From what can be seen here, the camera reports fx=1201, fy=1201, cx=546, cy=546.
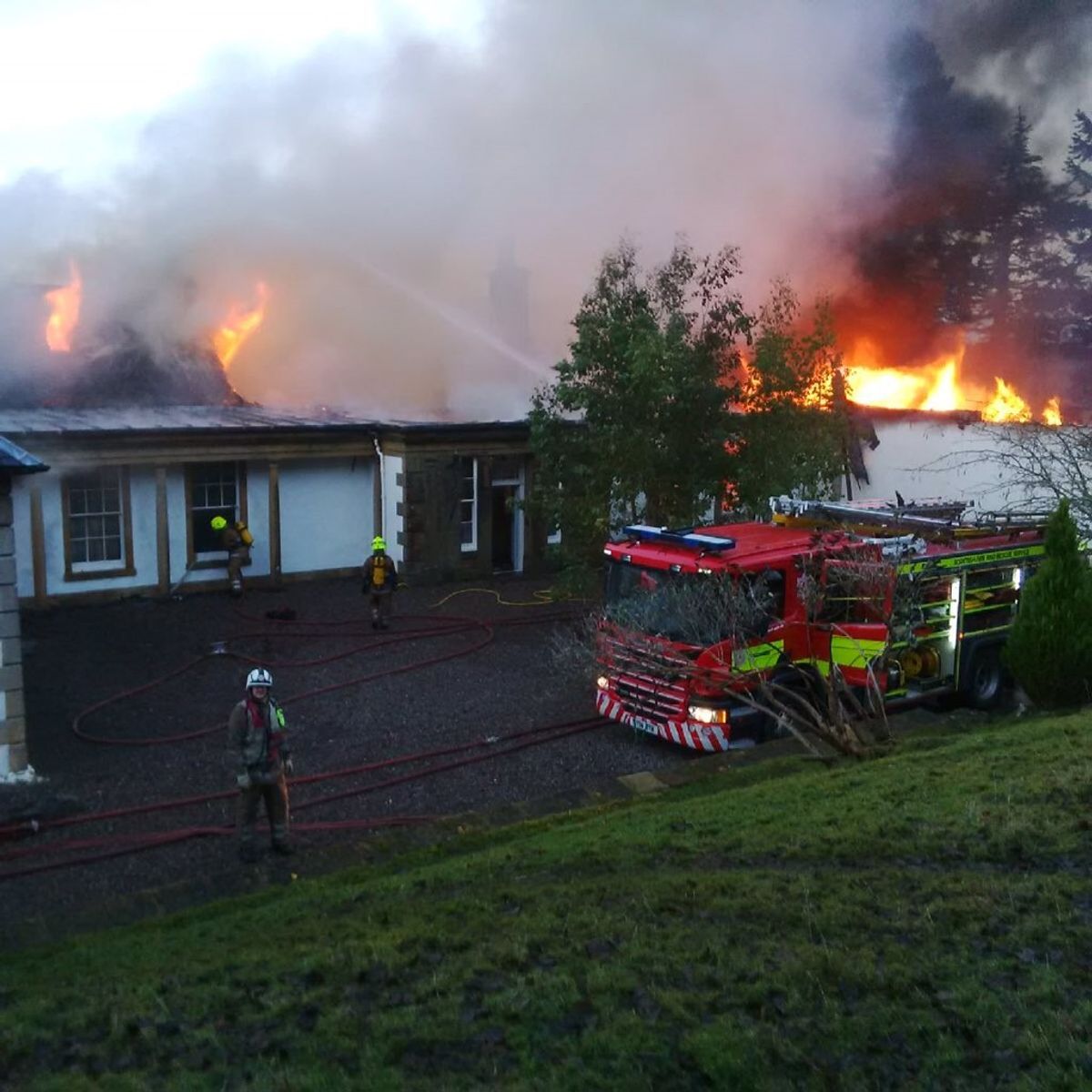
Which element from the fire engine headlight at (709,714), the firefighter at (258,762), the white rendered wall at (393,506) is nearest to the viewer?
the firefighter at (258,762)

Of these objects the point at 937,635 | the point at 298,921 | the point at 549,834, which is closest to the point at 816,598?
the point at 937,635

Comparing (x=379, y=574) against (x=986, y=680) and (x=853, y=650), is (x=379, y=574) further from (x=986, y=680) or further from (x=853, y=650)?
(x=986, y=680)

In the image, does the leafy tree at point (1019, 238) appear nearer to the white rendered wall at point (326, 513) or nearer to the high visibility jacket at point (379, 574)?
the white rendered wall at point (326, 513)

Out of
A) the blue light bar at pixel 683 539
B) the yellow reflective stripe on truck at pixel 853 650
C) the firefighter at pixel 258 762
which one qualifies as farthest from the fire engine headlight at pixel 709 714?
the firefighter at pixel 258 762

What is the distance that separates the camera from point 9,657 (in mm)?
10453

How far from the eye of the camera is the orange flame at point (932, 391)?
90.4ft

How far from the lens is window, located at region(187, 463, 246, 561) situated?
20484 mm

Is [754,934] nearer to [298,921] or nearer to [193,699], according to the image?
[298,921]

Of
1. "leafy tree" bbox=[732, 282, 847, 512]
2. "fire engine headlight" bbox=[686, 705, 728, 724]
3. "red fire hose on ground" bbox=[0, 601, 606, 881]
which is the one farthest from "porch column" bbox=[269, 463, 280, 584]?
"fire engine headlight" bbox=[686, 705, 728, 724]

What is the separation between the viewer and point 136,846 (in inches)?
370

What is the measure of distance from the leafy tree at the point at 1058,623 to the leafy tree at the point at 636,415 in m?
4.93

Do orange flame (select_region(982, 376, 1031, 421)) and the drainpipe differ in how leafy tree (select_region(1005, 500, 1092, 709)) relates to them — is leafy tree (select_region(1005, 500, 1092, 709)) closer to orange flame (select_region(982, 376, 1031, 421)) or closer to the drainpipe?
orange flame (select_region(982, 376, 1031, 421))

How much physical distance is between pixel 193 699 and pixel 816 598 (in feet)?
24.1

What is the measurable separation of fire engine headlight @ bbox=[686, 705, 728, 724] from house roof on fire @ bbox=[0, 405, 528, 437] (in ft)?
35.7
